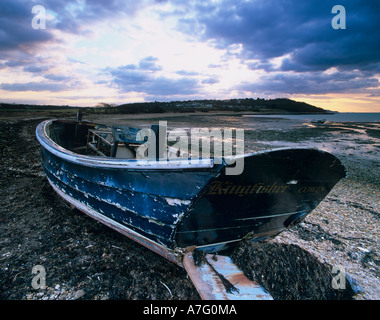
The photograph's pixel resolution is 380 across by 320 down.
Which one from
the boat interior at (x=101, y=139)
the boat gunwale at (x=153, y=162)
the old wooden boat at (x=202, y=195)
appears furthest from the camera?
the boat interior at (x=101, y=139)

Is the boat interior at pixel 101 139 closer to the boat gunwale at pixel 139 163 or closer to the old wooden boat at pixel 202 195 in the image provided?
the boat gunwale at pixel 139 163

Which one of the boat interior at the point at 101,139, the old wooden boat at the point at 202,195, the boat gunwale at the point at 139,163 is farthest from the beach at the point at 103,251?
the boat interior at the point at 101,139

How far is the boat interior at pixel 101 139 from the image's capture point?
5.34 metres

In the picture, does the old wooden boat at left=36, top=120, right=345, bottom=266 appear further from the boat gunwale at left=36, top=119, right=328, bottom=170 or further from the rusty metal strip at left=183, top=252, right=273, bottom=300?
the rusty metal strip at left=183, top=252, right=273, bottom=300

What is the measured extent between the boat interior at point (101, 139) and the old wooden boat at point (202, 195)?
1107 millimetres

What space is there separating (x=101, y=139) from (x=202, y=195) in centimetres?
518

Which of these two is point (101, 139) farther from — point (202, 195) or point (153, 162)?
point (202, 195)

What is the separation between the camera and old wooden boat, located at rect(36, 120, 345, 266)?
7.79ft

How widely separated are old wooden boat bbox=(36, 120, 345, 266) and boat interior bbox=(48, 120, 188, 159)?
1107 millimetres

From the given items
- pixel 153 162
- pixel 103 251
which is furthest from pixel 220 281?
pixel 103 251
